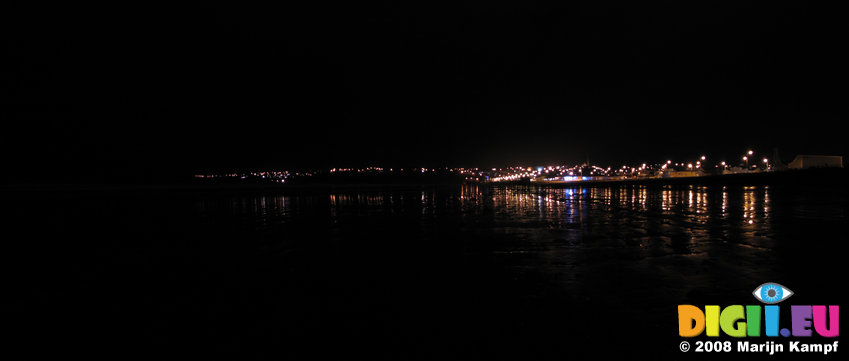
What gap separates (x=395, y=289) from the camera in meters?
4.95

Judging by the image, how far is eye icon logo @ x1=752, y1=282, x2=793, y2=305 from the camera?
4461 millimetres

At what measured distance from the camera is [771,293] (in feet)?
15.1

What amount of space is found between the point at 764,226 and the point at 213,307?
11.4 metres

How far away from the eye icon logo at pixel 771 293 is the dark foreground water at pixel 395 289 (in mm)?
99

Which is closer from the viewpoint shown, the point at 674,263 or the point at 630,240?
the point at 674,263

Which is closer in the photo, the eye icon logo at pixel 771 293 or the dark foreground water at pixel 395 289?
the dark foreground water at pixel 395 289

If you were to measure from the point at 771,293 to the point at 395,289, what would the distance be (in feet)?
14.0

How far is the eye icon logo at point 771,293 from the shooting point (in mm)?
4461

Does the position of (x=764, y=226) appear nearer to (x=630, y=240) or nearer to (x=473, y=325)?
(x=630, y=240)

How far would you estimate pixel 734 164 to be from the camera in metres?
113

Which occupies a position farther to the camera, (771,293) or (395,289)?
(395,289)

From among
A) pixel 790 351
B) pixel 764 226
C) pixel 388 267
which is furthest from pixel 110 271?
pixel 764 226

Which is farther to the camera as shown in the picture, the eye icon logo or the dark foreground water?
the eye icon logo

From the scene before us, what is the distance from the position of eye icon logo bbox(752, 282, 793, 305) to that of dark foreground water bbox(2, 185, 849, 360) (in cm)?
10
